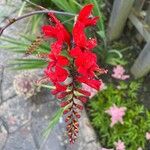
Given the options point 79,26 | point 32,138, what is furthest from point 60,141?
point 79,26

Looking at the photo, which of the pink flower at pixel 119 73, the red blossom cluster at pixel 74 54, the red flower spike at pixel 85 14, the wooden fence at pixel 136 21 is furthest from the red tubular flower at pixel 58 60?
the pink flower at pixel 119 73

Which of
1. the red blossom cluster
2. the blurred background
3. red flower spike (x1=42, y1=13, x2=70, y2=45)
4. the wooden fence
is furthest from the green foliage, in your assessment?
red flower spike (x1=42, y1=13, x2=70, y2=45)

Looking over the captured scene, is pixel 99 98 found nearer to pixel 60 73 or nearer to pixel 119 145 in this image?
pixel 119 145

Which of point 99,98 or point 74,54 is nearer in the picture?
point 74,54

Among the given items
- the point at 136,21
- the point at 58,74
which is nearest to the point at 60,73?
the point at 58,74

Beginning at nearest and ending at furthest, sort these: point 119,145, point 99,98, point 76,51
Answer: point 76,51 → point 119,145 → point 99,98

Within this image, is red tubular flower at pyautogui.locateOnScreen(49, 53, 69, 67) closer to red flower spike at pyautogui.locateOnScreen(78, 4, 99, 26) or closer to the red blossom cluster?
the red blossom cluster
